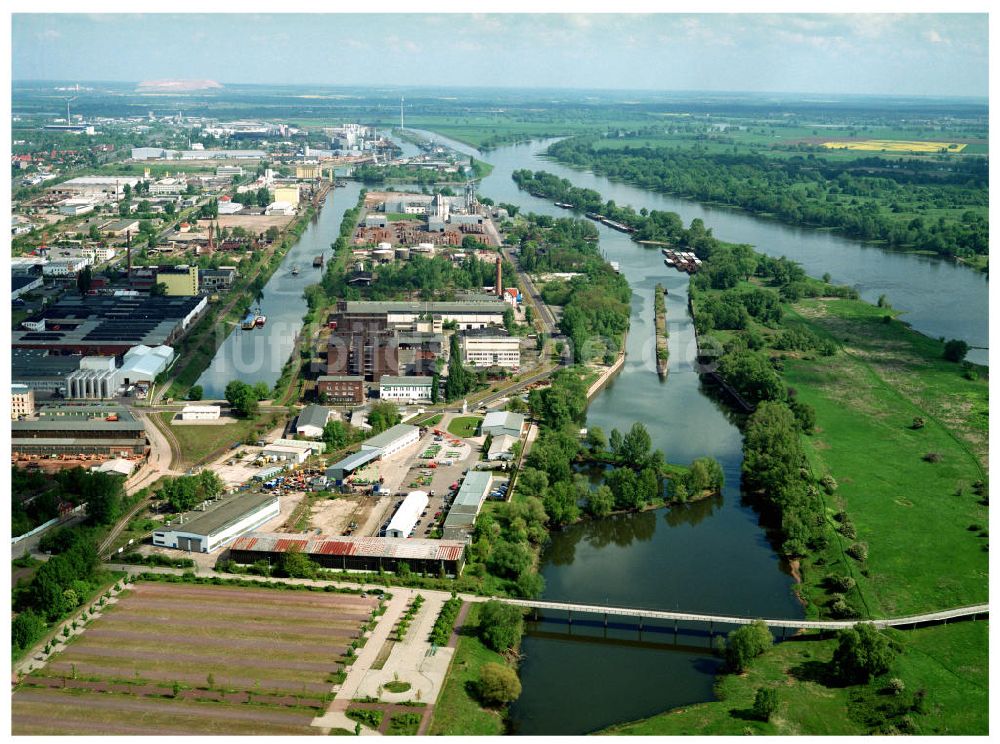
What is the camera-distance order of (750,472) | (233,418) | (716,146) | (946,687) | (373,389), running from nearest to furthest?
(946,687) → (750,472) → (233,418) → (373,389) → (716,146)

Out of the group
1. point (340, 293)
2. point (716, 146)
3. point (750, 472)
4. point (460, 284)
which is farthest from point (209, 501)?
point (716, 146)

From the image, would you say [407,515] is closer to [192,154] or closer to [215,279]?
[215,279]

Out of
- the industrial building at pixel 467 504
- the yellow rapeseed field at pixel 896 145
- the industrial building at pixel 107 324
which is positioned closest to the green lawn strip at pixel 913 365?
the industrial building at pixel 467 504

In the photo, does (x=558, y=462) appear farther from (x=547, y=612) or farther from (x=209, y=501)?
(x=209, y=501)

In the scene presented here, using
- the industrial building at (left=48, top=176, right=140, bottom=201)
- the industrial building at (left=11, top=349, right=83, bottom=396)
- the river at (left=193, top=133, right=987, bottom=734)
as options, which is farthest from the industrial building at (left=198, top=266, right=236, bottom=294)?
the industrial building at (left=48, top=176, right=140, bottom=201)

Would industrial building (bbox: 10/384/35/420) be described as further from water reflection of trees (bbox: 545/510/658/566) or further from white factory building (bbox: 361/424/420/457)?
water reflection of trees (bbox: 545/510/658/566)
